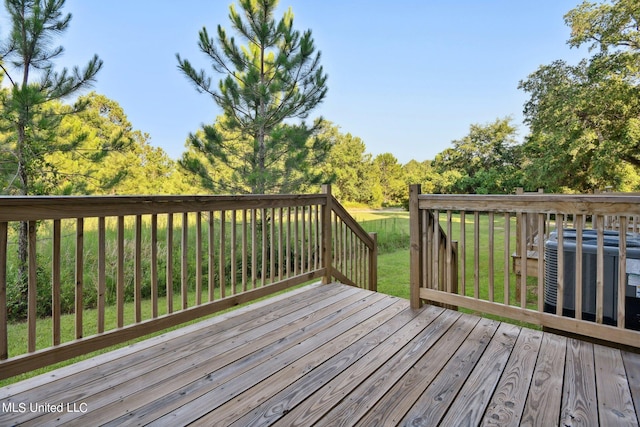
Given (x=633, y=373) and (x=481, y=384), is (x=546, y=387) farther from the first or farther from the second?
(x=633, y=373)

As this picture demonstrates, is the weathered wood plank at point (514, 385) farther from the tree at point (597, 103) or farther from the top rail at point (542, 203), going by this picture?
the tree at point (597, 103)

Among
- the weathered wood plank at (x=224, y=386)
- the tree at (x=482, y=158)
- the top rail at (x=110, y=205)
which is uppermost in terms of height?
the tree at (x=482, y=158)

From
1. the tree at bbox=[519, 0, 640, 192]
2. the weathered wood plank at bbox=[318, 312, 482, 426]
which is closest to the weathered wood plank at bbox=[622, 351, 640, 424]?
the weathered wood plank at bbox=[318, 312, 482, 426]

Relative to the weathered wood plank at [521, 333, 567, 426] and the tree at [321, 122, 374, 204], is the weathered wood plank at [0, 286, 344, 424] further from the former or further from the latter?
the tree at [321, 122, 374, 204]

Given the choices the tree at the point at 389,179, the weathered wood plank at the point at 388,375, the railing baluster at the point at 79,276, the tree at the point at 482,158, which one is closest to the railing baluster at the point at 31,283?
the railing baluster at the point at 79,276

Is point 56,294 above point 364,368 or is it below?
above

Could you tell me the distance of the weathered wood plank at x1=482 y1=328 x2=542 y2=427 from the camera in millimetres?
1322

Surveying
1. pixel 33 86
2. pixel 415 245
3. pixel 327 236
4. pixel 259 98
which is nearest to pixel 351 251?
pixel 327 236

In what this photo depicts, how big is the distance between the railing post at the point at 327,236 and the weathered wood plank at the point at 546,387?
1968 millimetres

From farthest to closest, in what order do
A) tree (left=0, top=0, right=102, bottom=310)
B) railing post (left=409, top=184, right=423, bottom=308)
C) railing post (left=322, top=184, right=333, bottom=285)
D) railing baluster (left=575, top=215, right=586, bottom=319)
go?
tree (left=0, top=0, right=102, bottom=310) < railing post (left=322, top=184, right=333, bottom=285) < railing post (left=409, top=184, right=423, bottom=308) < railing baluster (left=575, top=215, right=586, bottom=319)

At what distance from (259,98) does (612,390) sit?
221 inches

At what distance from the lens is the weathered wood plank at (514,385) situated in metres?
1.32

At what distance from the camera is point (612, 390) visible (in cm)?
150

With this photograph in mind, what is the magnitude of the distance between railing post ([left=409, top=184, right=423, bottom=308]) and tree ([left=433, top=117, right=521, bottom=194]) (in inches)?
696
